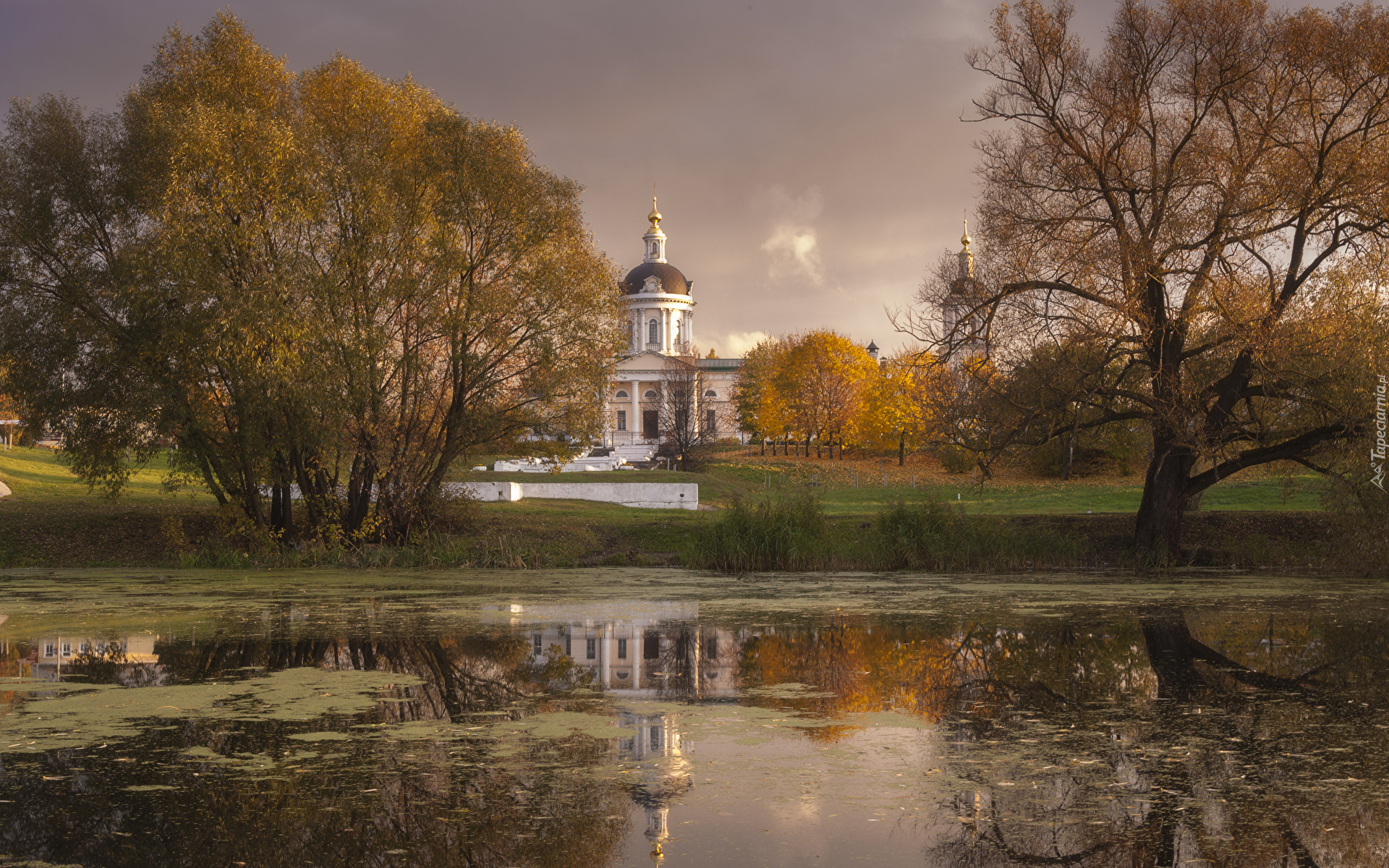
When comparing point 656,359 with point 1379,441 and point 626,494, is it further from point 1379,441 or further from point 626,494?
point 1379,441

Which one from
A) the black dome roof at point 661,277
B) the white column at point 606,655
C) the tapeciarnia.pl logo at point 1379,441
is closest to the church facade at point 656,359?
the black dome roof at point 661,277

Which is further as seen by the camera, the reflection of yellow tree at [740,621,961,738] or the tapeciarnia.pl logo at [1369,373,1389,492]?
the tapeciarnia.pl logo at [1369,373,1389,492]

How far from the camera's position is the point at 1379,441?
18.3m

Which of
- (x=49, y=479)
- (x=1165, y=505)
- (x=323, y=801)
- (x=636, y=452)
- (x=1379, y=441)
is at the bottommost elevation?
(x=323, y=801)

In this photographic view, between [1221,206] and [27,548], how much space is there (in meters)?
22.6

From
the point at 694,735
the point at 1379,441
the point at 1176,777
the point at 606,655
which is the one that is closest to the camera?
the point at 1176,777

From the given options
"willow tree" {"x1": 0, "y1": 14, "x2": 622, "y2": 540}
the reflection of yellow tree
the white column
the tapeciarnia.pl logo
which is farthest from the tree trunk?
the white column

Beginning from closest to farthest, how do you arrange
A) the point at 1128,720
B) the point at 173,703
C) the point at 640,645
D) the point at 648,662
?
the point at 1128,720, the point at 173,703, the point at 648,662, the point at 640,645

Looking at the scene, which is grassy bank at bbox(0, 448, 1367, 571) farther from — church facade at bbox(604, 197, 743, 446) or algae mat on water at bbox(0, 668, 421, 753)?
church facade at bbox(604, 197, 743, 446)

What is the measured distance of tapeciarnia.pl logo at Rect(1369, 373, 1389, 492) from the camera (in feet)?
59.8

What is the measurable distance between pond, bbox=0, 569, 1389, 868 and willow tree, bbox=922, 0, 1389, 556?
5.59 metres

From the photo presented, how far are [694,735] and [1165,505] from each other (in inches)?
648

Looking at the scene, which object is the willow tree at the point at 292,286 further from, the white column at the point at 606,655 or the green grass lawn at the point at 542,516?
the white column at the point at 606,655

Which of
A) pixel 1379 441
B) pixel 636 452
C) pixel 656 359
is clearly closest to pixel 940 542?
pixel 1379 441
